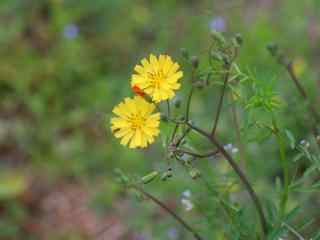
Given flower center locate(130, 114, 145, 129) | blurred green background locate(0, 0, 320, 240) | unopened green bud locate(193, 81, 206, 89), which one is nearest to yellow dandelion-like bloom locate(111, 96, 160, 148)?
flower center locate(130, 114, 145, 129)

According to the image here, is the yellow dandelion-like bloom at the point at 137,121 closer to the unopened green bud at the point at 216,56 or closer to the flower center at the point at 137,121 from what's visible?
the flower center at the point at 137,121

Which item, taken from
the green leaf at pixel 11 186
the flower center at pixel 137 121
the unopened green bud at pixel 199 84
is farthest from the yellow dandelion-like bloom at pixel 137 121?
the green leaf at pixel 11 186

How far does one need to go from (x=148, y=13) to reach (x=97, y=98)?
661mm

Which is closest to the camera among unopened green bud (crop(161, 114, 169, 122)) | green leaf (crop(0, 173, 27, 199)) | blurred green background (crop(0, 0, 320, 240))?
unopened green bud (crop(161, 114, 169, 122))

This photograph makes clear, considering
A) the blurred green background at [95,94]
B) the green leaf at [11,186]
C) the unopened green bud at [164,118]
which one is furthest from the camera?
the green leaf at [11,186]

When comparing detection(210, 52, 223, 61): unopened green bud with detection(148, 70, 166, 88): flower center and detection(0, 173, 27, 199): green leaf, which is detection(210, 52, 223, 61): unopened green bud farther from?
detection(0, 173, 27, 199): green leaf

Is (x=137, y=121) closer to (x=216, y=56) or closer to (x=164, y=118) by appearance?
(x=164, y=118)

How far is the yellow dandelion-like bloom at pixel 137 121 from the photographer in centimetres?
159

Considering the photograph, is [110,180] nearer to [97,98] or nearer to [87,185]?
[87,185]

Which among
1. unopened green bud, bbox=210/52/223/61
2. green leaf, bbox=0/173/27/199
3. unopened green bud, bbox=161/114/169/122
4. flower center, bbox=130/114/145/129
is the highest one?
green leaf, bbox=0/173/27/199

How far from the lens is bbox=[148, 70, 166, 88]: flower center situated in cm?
158

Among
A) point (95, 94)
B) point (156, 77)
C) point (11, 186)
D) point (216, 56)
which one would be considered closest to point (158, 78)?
point (156, 77)

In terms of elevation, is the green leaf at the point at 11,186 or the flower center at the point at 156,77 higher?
the green leaf at the point at 11,186

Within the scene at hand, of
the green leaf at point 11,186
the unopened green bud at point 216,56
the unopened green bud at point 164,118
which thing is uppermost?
the green leaf at point 11,186
